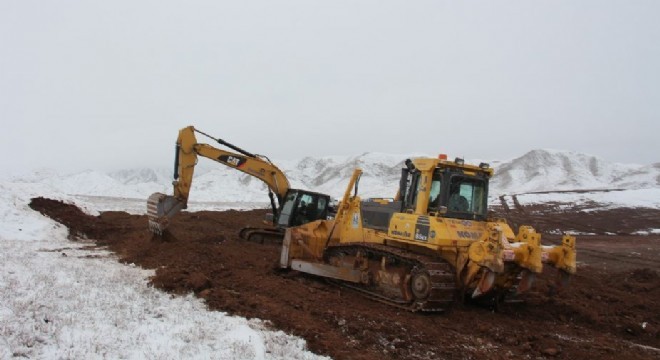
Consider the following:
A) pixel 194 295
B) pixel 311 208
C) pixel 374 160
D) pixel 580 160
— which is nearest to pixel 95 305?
pixel 194 295

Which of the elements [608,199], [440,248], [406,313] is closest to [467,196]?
[440,248]

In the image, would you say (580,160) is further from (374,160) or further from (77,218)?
(77,218)

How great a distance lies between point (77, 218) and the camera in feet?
65.5

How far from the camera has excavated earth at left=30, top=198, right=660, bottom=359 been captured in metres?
6.91

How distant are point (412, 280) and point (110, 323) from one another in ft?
15.8

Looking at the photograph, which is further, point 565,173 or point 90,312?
point 565,173

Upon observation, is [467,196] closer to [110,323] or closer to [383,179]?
[110,323]

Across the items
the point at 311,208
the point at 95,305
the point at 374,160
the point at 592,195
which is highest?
the point at 374,160

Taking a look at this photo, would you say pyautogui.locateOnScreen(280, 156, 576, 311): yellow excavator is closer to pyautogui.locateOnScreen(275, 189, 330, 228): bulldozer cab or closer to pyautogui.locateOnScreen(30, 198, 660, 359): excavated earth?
pyautogui.locateOnScreen(30, 198, 660, 359): excavated earth

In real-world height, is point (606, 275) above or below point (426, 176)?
below

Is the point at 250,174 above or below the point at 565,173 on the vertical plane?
below

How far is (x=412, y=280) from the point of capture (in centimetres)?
871

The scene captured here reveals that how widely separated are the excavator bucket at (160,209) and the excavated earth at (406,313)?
321 millimetres

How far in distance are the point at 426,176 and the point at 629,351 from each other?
407cm
